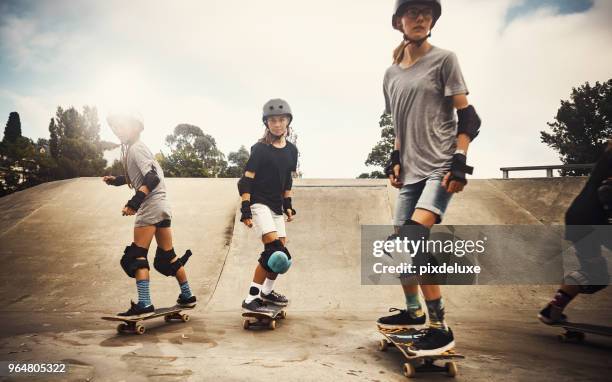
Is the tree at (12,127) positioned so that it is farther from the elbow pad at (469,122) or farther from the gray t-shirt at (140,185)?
the elbow pad at (469,122)

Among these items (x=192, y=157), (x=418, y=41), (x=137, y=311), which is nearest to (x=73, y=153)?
(x=192, y=157)

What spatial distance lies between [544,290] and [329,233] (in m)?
3.27

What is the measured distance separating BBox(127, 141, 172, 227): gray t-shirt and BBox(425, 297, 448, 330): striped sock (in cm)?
280

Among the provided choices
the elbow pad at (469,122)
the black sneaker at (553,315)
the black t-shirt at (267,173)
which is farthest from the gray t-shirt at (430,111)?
the black sneaker at (553,315)

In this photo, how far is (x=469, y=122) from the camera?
237 cm

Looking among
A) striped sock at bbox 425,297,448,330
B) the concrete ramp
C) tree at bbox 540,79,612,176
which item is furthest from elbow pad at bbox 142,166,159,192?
tree at bbox 540,79,612,176

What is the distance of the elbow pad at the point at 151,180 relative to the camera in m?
3.67

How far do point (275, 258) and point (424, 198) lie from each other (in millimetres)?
1721

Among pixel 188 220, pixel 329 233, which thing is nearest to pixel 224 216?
pixel 188 220

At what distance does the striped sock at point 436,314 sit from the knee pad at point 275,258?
65.0 inches

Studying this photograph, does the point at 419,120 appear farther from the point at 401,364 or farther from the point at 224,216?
the point at 224,216

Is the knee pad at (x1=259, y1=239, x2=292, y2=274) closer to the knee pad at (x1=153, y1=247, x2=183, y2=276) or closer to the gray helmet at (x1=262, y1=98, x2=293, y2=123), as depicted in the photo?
the knee pad at (x1=153, y1=247, x2=183, y2=276)

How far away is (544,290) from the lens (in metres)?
4.89

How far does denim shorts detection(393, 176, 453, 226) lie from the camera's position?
7.83 feet
